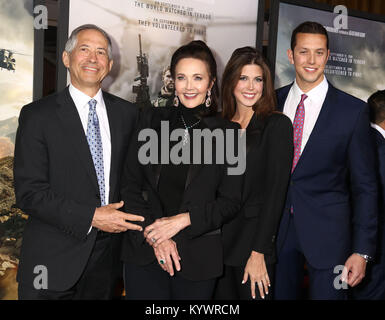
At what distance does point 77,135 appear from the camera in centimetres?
219

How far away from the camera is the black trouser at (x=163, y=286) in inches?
84.4

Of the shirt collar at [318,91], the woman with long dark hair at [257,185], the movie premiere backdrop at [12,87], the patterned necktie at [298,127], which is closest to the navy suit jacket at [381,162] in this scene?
the shirt collar at [318,91]

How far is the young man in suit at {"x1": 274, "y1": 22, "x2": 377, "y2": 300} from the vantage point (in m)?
2.44

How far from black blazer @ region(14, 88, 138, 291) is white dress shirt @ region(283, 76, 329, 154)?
3.38ft

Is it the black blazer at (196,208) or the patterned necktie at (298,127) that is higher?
the patterned necktie at (298,127)

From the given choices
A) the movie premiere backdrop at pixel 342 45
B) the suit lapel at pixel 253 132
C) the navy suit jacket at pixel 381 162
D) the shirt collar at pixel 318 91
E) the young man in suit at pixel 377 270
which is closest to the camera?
the suit lapel at pixel 253 132

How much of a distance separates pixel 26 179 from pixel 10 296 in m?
1.10

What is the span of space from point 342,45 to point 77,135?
2.70 m

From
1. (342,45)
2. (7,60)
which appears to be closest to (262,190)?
(7,60)

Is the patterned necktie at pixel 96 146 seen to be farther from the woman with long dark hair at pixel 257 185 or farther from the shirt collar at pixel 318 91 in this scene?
the shirt collar at pixel 318 91

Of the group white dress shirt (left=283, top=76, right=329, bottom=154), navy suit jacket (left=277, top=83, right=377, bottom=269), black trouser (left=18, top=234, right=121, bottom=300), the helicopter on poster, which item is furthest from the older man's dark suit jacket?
the helicopter on poster

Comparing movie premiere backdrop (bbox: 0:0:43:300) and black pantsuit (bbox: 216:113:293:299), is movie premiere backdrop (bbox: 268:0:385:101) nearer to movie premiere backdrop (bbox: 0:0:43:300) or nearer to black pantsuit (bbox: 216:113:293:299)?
black pantsuit (bbox: 216:113:293:299)

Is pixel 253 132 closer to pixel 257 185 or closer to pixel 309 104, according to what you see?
pixel 257 185

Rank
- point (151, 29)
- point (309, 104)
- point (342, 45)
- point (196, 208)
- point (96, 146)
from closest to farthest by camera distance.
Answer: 1. point (196, 208)
2. point (96, 146)
3. point (309, 104)
4. point (151, 29)
5. point (342, 45)
